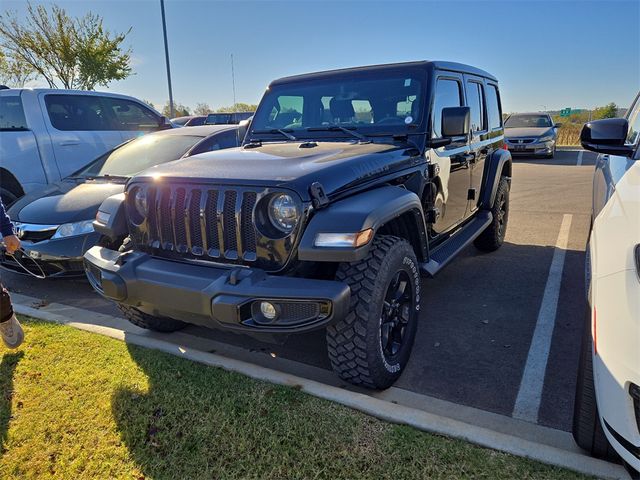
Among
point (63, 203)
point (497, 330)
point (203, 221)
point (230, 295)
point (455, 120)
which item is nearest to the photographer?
point (230, 295)

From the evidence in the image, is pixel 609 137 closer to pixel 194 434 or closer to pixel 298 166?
pixel 298 166

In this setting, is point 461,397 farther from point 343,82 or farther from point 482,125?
point 482,125

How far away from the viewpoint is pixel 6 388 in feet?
9.27

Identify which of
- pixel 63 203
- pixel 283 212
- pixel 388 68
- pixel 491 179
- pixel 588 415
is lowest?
pixel 588 415

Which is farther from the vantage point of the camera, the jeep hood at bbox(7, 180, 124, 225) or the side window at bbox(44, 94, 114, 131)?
the side window at bbox(44, 94, 114, 131)

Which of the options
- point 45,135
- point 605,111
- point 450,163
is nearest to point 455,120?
point 450,163

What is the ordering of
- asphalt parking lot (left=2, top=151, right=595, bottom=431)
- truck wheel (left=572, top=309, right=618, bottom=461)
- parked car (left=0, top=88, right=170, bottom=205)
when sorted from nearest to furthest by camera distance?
truck wheel (left=572, top=309, right=618, bottom=461) < asphalt parking lot (left=2, top=151, right=595, bottom=431) < parked car (left=0, top=88, right=170, bottom=205)

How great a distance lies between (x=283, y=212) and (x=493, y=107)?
4.04 meters

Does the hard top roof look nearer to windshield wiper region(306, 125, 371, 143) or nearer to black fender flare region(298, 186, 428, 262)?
windshield wiper region(306, 125, 371, 143)

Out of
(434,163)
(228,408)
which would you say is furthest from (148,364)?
(434,163)

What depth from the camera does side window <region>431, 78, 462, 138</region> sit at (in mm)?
3604

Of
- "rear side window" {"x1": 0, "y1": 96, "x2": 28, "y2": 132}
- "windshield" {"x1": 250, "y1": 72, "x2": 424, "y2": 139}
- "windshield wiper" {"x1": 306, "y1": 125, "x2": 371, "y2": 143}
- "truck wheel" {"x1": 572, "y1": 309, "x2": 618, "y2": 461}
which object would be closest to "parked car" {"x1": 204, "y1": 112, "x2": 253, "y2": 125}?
"rear side window" {"x1": 0, "y1": 96, "x2": 28, "y2": 132}

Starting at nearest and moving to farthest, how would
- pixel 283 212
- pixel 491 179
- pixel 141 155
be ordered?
pixel 283 212, pixel 491 179, pixel 141 155

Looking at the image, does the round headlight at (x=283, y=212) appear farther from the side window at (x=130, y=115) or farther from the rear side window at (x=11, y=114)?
the side window at (x=130, y=115)
